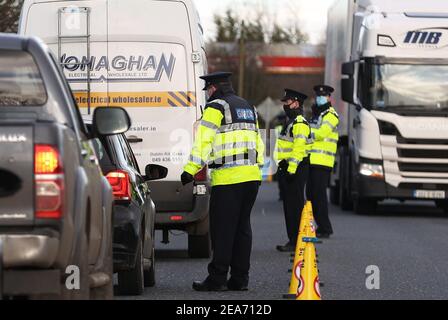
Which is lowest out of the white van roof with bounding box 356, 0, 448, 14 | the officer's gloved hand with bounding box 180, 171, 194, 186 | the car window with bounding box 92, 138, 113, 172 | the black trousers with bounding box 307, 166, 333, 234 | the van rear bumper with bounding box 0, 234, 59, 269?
the black trousers with bounding box 307, 166, 333, 234

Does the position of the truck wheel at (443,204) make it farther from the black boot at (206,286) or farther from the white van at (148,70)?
the black boot at (206,286)

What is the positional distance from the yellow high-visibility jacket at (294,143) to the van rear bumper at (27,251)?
9.93 meters

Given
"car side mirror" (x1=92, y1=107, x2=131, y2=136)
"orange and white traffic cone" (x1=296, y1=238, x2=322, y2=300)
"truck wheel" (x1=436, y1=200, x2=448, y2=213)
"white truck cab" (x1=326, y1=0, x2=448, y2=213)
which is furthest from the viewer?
"truck wheel" (x1=436, y1=200, x2=448, y2=213)

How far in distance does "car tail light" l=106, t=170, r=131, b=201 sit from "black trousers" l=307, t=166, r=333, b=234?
8.20 metres

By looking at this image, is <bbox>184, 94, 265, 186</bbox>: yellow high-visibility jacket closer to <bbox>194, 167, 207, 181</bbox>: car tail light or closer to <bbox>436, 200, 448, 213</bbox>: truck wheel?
<bbox>194, 167, 207, 181</bbox>: car tail light

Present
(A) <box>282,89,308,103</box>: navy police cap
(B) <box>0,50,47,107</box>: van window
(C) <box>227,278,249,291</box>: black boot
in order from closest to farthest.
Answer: (B) <box>0,50,47,107</box>: van window, (C) <box>227,278,249,291</box>: black boot, (A) <box>282,89,308,103</box>: navy police cap

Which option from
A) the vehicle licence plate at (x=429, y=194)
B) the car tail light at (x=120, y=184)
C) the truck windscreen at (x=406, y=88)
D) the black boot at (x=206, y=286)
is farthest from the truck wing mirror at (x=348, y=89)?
the car tail light at (x=120, y=184)

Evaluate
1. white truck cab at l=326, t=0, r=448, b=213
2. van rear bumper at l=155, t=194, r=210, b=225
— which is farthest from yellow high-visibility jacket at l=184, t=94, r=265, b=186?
white truck cab at l=326, t=0, r=448, b=213

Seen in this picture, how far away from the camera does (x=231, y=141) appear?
464 inches

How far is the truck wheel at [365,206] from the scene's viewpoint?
25.7 meters

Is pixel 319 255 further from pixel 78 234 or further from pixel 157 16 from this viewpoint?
pixel 78 234

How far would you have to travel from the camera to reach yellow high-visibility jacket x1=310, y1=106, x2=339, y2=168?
19.8 m
